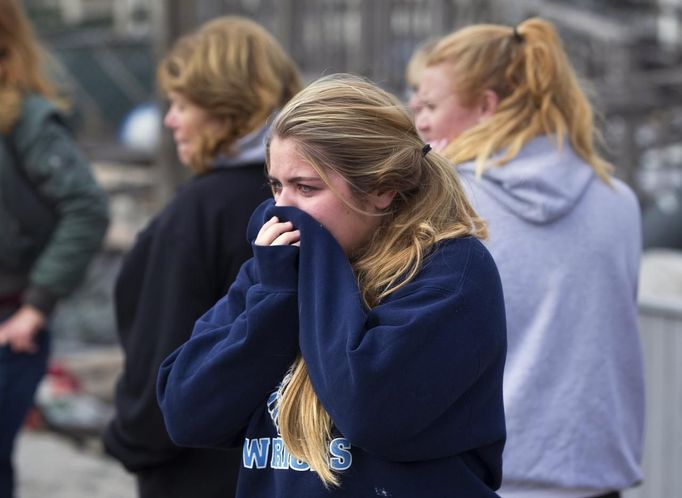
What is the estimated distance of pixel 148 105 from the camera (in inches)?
576

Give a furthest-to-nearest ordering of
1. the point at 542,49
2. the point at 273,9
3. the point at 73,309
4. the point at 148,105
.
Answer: the point at 148,105 → the point at 73,309 → the point at 273,9 → the point at 542,49

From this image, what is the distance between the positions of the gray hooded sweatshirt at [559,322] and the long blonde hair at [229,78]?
2.15 feet

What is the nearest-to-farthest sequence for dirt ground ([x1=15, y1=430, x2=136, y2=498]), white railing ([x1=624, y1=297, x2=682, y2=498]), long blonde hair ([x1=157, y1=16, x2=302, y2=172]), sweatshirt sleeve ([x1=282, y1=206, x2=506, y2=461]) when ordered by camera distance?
sweatshirt sleeve ([x1=282, y1=206, x2=506, y2=461])
long blonde hair ([x1=157, y1=16, x2=302, y2=172])
white railing ([x1=624, y1=297, x2=682, y2=498])
dirt ground ([x1=15, y1=430, x2=136, y2=498])

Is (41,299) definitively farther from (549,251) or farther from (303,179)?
(303,179)

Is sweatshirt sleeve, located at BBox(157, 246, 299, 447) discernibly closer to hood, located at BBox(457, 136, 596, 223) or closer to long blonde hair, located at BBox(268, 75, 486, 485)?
long blonde hair, located at BBox(268, 75, 486, 485)

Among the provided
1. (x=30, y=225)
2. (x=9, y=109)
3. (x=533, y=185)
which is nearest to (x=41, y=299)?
(x=30, y=225)

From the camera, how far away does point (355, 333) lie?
1896 millimetres

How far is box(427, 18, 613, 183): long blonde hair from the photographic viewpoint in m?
2.77

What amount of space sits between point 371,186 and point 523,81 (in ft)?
3.01

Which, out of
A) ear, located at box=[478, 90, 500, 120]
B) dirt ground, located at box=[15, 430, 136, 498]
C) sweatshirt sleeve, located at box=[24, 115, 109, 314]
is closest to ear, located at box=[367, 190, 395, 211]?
ear, located at box=[478, 90, 500, 120]

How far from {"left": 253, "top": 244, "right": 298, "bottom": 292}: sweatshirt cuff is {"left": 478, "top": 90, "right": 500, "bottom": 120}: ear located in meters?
0.98

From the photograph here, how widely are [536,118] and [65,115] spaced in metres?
1.99

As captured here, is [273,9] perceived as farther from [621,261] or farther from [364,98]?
[364,98]

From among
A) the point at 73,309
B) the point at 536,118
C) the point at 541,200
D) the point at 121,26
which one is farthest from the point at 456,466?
the point at 121,26
